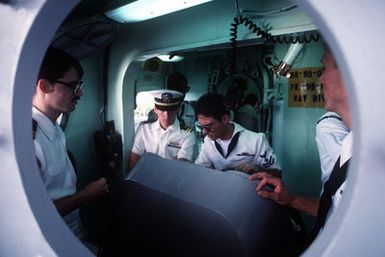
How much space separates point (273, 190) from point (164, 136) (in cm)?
190

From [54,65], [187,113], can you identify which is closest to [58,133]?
[54,65]

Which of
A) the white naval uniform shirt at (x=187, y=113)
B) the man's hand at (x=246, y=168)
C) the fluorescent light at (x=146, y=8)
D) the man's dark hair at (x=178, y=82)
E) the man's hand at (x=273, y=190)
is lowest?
the man's hand at (x=246, y=168)

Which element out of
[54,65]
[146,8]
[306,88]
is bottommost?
[306,88]

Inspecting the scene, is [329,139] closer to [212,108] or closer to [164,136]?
[212,108]

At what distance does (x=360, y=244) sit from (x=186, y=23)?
6.38 ft

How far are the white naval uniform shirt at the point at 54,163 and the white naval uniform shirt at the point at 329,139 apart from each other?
126 cm

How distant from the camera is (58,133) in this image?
148 cm

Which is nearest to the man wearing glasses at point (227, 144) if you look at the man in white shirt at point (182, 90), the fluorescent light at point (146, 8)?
the fluorescent light at point (146, 8)

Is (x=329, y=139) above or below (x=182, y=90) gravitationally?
below

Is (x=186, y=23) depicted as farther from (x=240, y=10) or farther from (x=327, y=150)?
(x=327, y=150)

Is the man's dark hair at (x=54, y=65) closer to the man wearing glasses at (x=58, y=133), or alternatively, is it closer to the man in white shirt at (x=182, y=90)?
the man wearing glasses at (x=58, y=133)

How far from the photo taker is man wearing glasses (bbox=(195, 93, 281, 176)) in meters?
2.15

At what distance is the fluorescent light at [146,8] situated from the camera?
1683 mm

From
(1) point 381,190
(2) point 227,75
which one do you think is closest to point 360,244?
(1) point 381,190
